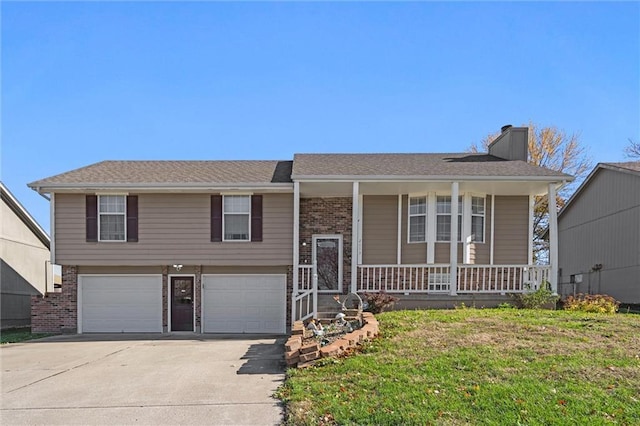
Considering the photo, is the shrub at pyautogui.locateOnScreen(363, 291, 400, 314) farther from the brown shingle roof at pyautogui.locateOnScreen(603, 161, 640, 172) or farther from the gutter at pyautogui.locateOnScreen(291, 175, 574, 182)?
the brown shingle roof at pyautogui.locateOnScreen(603, 161, 640, 172)

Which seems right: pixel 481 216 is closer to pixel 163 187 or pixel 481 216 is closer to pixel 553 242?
pixel 553 242

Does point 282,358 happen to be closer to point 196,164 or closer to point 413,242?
point 413,242

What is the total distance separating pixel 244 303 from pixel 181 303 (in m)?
1.96

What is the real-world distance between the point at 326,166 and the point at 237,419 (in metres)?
9.52

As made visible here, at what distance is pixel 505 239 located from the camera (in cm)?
1420

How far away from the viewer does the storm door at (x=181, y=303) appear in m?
14.1

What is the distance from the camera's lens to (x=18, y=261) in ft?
59.4

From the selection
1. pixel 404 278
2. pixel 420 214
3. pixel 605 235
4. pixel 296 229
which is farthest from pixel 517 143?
pixel 296 229

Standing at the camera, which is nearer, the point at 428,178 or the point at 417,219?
the point at 428,178

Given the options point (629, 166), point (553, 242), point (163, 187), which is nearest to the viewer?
point (553, 242)

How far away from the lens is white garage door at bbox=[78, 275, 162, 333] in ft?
46.1

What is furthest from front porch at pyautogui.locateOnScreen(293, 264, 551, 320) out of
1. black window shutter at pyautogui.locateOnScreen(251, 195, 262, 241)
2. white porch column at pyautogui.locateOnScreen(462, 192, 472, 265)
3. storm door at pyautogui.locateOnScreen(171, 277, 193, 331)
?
storm door at pyautogui.locateOnScreen(171, 277, 193, 331)

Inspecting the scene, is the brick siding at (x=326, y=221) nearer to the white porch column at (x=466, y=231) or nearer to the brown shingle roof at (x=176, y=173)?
the brown shingle roof at (x=176, y=173)

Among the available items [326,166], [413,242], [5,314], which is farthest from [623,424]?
[5,314]
